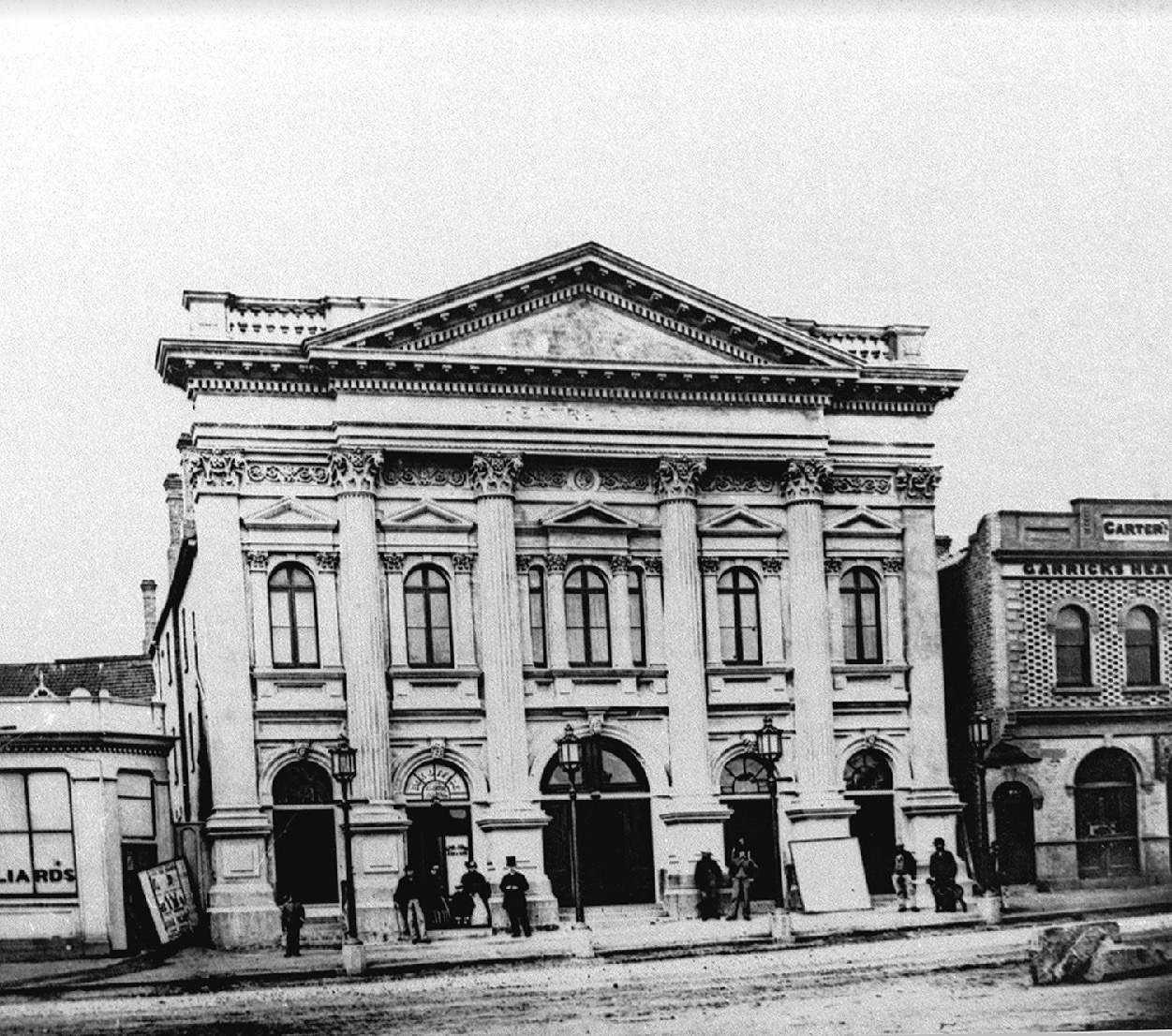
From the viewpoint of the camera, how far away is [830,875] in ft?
57.7

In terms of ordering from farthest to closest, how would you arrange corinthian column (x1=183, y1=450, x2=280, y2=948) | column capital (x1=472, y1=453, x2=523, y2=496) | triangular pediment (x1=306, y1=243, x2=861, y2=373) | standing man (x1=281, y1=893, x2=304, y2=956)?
column capital (x1=472, y1=453, x2=523, y2=496) < triangular pediment (x1=306, y1=243, x2=861, y2=373) < corinthian column (x1=183, y1=450, x2=280, y2=948) < standing man (x1=281, y1=893, x2=304, y2=956)

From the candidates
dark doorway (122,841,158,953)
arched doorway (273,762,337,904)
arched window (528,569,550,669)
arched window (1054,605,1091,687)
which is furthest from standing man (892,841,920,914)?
dark doorway (122,841,158,953)

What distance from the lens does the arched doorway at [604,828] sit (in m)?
17.6

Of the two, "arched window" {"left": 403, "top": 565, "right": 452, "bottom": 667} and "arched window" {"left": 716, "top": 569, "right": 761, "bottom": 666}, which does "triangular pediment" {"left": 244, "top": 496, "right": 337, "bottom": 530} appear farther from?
"arched window" {"left": 716, "top": 569, "right": 761, "bottom": 666}

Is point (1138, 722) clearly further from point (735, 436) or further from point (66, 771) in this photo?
point (66, 771)

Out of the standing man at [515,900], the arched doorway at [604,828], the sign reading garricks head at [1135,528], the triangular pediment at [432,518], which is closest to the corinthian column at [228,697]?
the triangular pediment at [432,518]

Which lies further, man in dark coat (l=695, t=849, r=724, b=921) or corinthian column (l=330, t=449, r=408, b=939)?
man in dark coat (l=695, t=849, r=724, b=921)

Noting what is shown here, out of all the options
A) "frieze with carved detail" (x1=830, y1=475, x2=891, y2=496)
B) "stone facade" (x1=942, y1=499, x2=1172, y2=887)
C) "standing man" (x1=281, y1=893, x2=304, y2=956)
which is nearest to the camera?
"standing man" (x1=281, y1=893, x2=304, y2=956)

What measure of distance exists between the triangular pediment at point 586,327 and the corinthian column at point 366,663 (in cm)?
122

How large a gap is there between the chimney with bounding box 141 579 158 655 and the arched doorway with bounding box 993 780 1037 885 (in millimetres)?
8073

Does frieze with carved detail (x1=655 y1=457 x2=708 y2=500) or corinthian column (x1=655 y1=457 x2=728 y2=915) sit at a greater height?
frieze with carved detail (x1=655 y1=457 x2=708 y2=500)

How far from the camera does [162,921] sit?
602 inches

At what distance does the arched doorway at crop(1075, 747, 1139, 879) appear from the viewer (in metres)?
17.1

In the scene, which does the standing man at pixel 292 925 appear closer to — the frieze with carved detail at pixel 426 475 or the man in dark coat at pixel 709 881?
the man in dark coat at pixel 709 881
